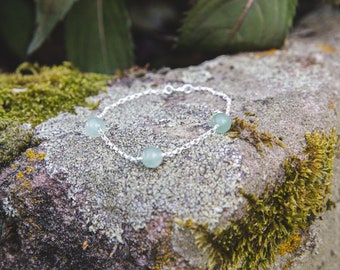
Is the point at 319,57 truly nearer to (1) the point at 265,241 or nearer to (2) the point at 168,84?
(2) the point at 168,84

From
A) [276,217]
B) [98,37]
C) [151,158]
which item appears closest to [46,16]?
[98,37]

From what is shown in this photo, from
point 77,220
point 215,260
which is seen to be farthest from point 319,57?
point 77,220

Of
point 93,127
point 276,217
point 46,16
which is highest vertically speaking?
point 46,16

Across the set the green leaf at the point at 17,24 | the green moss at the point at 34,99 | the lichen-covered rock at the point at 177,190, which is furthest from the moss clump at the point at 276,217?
the green leaf at the point at 17,24

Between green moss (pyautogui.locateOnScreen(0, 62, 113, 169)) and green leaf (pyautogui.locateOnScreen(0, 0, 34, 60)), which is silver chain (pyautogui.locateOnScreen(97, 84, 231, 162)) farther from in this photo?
green leaf (pyautogui.locateOnScreen(0, 0, 34, 60))

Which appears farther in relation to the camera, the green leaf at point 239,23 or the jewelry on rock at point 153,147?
the green leaf at point 239,23

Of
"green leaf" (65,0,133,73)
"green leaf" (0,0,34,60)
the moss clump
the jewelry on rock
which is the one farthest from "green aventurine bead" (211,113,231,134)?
"green leaf" (0,0,34,60)

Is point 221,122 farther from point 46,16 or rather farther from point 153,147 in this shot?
point 46,16

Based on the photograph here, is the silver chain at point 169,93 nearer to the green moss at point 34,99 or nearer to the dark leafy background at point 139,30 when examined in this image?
the green moss at point 34,99
